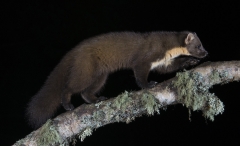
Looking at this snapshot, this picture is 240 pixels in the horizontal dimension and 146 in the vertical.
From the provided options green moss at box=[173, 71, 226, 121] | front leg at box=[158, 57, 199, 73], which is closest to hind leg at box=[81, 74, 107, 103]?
front leg at box=[158, 57, 199, 73]

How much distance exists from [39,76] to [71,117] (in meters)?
2.35

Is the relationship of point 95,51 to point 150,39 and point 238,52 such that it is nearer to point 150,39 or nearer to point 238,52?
point 150,39

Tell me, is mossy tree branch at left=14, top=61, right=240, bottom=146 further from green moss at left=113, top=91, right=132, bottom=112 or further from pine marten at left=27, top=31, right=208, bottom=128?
pine marten at left=27, top=31, right=208, bottom=128

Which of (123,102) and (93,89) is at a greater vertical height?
(123,102)

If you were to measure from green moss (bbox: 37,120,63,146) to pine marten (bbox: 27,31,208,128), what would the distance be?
0.67 m

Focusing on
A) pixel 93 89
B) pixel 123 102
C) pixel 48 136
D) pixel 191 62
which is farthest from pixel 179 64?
pixel 48 136

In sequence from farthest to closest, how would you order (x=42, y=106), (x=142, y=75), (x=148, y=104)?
1. (x=142, y=75)
2. (x=42, y=106)
3. (x=148, y=104)

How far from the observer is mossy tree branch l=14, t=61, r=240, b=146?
319 cm

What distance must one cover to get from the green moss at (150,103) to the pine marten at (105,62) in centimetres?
81

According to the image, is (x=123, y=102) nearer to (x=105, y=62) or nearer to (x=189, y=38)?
(x=105, y=62)

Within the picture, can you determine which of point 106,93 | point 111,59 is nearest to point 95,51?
point 111,59

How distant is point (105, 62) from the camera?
4352mm

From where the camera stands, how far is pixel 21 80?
5.46 metres

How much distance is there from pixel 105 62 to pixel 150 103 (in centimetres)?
130
